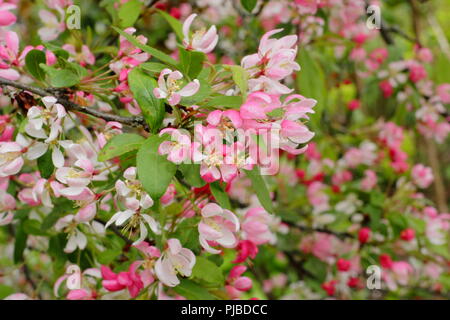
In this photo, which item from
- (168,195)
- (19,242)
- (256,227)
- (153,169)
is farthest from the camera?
(19,242)

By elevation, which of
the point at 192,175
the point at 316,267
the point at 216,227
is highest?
the point at 192,175

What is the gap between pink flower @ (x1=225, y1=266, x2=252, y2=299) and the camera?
1.06 metres

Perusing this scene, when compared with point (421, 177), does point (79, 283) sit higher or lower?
higher

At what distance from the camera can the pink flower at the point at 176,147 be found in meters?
0.73

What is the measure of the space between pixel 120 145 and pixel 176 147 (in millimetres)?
87

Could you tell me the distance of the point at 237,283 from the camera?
3.50 ft

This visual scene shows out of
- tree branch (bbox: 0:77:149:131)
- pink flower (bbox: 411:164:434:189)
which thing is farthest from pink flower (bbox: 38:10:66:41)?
pink flower (bbox: 411:164:434:189)

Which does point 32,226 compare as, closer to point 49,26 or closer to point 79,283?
point 79,283

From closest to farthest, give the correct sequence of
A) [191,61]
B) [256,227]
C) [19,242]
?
[191,61] < [256,227] < [19,242]

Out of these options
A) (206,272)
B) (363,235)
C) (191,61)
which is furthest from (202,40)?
(363,235)

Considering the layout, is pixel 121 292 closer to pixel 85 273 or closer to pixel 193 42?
pixel 85 273

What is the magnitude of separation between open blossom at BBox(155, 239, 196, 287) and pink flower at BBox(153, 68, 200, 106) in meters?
0.23

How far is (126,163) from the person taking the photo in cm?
88
